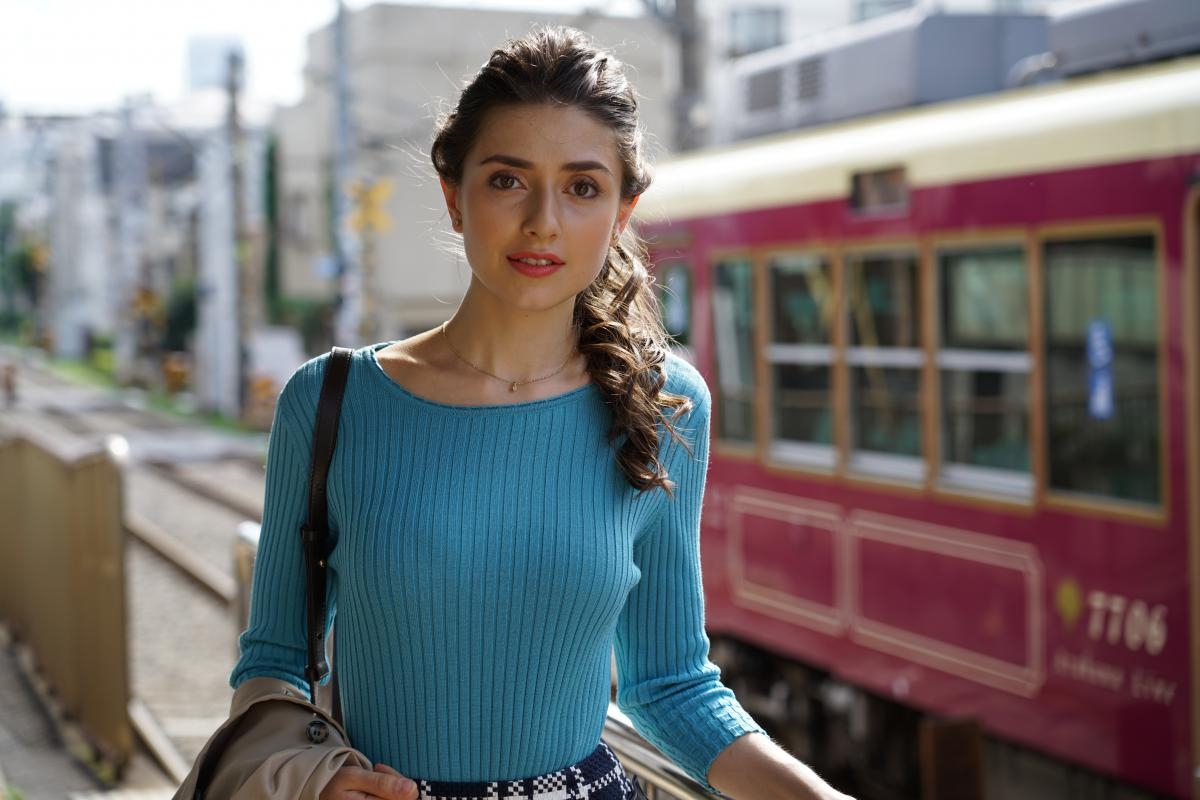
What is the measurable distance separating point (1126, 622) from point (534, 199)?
3740 millimetres

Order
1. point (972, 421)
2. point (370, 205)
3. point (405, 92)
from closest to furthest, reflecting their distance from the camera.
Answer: point (972, 421)
point (370, 205)
point (405, 92)

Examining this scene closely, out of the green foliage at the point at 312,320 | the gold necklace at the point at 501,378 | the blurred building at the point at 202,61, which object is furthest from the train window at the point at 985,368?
the blurred building at the point at 202,61

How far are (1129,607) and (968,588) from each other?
2.85 ft

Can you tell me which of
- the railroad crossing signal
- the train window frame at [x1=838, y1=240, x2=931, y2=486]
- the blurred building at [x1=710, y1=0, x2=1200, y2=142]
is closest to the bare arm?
the train window frame at [x1=838, y1=240, x2=931, y2=486]

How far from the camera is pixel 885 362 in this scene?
632 cm

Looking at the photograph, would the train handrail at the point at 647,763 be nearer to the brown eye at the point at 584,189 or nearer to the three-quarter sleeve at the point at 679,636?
the three-quarter sleeve at the point at 679,636

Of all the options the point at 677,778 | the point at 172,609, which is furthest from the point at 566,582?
the point at 172,609

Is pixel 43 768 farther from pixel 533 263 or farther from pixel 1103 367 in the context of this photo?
pixel 533 263

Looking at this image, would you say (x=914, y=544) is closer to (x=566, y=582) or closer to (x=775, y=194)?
(x=775, y=194)

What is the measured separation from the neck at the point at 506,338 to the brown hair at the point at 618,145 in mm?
66

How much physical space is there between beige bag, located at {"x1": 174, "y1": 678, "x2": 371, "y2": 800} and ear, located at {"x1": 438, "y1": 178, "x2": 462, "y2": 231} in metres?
0.60

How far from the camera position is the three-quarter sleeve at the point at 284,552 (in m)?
1.85

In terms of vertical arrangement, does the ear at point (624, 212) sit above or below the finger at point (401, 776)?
above

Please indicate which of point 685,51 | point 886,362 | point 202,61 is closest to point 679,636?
point 886,362
